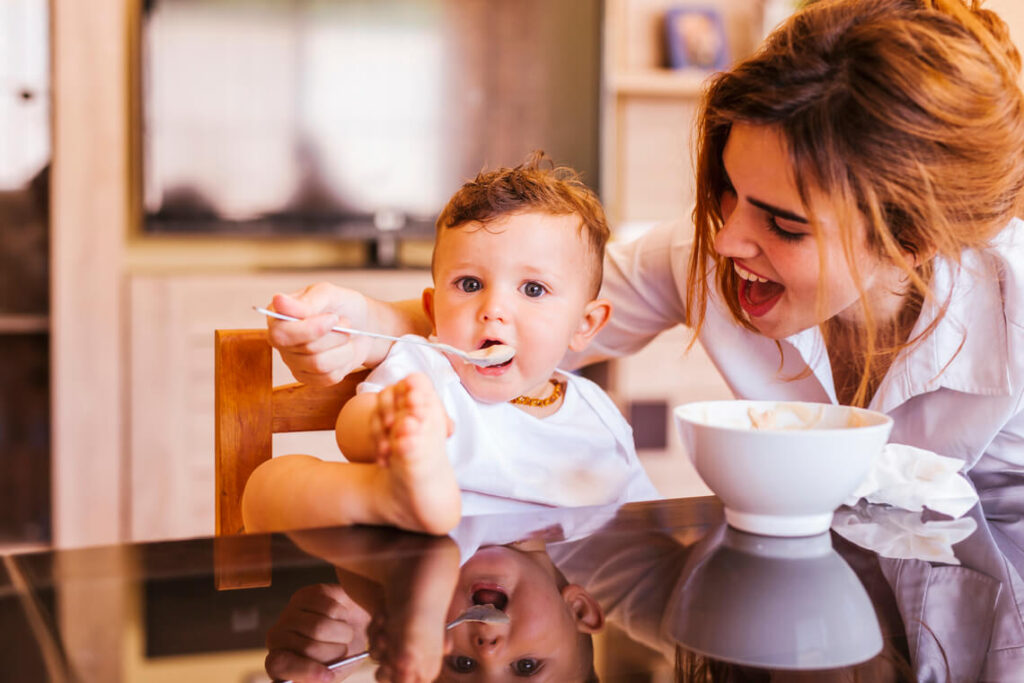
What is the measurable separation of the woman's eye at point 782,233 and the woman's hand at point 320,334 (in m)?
0.39

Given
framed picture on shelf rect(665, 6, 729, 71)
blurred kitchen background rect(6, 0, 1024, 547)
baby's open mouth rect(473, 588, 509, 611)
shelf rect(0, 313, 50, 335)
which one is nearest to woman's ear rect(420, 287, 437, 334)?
baby's open mouth rect(473, 588, 509, 611)

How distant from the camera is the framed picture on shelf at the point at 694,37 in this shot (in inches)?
121

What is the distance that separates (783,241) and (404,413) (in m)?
0.44

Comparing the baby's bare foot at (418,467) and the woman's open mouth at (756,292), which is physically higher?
the woman's open mouth at (756,292)

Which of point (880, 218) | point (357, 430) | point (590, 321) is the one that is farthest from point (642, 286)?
point (357, 430)

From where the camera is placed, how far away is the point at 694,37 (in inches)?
121

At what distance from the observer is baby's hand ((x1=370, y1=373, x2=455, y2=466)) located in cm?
67

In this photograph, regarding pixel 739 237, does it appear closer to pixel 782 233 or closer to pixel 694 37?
pixel 782 233

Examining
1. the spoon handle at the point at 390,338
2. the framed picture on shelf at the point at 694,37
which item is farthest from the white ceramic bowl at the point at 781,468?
the framed picture on shelf at the point at 694,37

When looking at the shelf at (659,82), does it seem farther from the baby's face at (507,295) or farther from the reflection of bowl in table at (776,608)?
the reflection of bowl in table at (776,608)

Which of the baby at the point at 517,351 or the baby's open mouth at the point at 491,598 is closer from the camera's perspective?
the baby's open mouth at the point at 491,598

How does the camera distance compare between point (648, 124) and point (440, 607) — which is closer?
point (440, 607)

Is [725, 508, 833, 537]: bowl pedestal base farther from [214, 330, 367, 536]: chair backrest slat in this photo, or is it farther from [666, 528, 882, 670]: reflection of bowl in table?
[214, 330, 367, 536]: chair backrest slat

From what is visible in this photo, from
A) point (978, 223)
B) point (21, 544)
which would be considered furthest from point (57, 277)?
point (978, 223)
